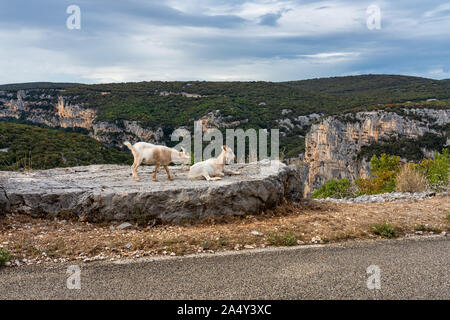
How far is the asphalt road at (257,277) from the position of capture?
433cm

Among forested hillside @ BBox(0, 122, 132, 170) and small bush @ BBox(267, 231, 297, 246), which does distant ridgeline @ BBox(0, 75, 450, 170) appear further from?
small bush @ BBox(267, 231, 297, 246)

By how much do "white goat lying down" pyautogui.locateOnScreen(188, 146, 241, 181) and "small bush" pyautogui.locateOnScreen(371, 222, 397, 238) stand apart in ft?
12.0

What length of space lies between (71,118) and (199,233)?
9496 centimetres

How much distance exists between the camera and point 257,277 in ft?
15.7

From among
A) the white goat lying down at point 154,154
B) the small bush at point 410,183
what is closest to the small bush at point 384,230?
the white goat lying down at point 154,154

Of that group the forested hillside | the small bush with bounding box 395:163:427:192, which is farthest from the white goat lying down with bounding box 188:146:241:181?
the forested hillside

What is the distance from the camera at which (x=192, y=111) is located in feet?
289

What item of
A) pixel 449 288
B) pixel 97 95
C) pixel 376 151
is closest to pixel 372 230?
pixel 449 288

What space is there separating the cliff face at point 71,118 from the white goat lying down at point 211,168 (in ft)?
205

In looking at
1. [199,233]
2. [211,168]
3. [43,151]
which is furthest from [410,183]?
[43,151]

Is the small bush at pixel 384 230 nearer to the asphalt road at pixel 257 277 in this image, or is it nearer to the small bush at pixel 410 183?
the asphalt road at pixel 257 277

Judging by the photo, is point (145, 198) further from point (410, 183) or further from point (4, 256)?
point (410, 183)

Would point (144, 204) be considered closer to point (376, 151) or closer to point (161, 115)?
Answer: point (376, 151)
